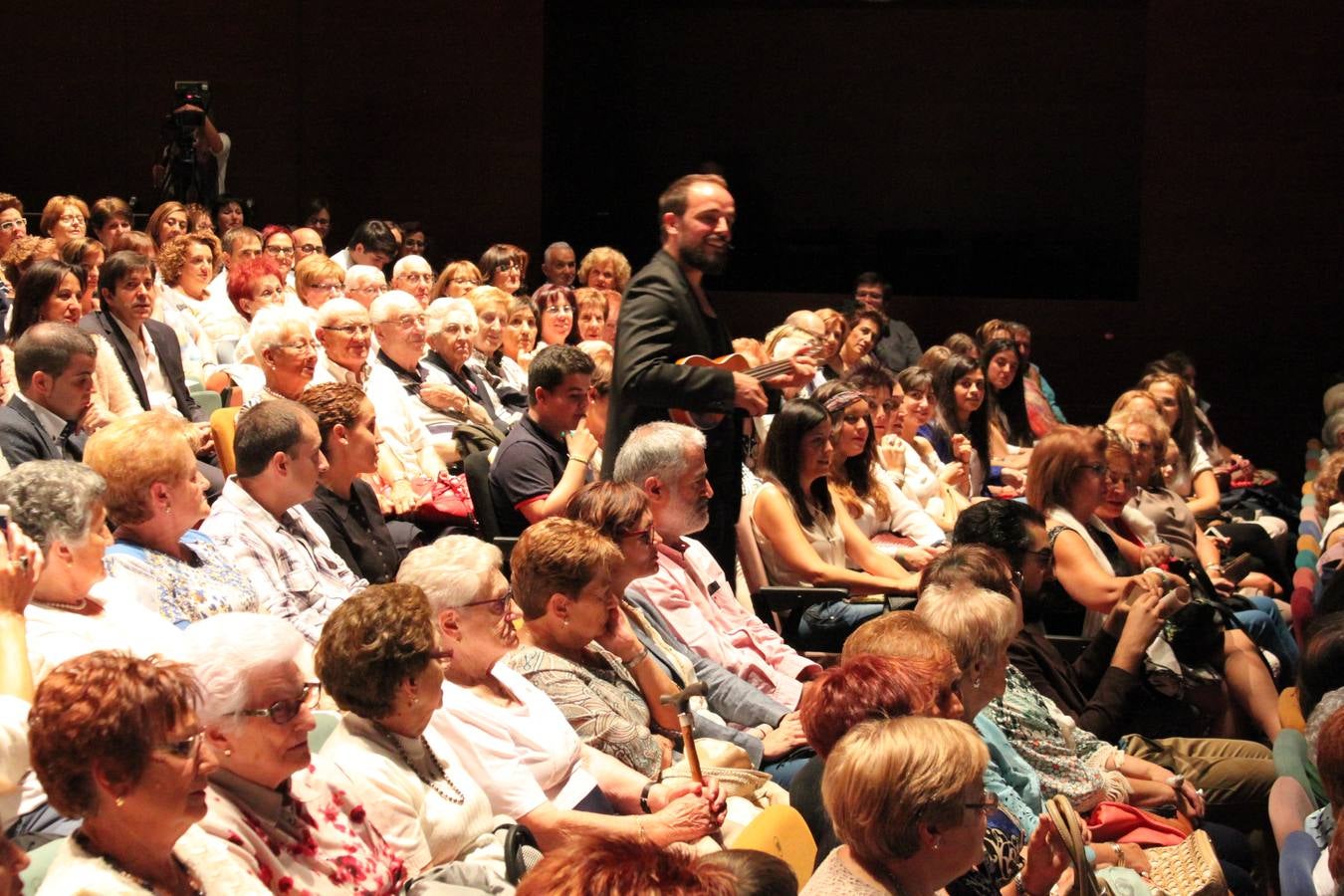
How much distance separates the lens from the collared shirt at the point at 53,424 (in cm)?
394

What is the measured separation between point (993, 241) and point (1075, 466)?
7472mm

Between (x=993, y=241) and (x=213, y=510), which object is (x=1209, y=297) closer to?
(x=993, y=241)

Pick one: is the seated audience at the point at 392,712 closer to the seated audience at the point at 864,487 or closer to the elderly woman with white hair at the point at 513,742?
the elderly woman with white hair at the point at 513,742

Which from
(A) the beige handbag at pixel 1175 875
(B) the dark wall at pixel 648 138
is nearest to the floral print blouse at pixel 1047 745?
(A) the beige handbag at pixel 1175 875

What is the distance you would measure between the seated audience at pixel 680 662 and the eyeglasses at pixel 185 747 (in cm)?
119

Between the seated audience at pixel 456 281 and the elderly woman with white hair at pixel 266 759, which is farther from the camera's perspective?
the seated audience at pixel 456 281

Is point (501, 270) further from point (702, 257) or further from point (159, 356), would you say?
point (702, 257)

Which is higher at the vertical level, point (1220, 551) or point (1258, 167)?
point (1258, 167)

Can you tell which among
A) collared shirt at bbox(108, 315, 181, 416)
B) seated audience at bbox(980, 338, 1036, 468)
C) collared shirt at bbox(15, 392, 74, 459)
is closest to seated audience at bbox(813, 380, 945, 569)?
collared shirt at bbox(15, 392, 74, 459)

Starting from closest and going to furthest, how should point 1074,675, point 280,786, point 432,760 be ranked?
point 280,786, point 432,760, point 1074,675

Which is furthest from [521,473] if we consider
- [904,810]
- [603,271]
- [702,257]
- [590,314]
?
[603,271]

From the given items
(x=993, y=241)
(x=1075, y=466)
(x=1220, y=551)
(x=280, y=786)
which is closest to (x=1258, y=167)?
(x=993, y=241)

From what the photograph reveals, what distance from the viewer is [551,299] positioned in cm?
719

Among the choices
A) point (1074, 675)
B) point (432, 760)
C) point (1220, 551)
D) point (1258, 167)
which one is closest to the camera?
point (432, 760)
